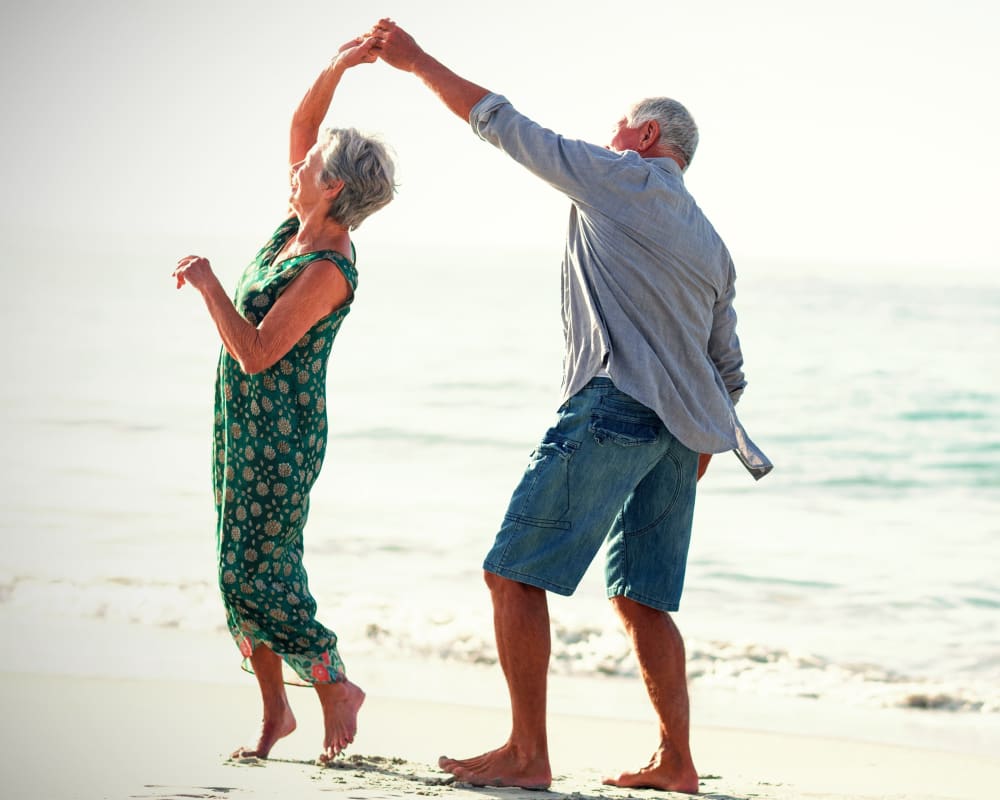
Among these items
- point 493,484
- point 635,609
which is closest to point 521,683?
point 635,609

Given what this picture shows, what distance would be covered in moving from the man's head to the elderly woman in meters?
0.62

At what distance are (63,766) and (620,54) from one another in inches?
1133

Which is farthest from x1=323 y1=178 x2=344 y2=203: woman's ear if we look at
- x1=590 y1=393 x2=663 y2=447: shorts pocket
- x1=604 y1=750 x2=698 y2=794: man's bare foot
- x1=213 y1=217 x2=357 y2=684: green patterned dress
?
x1=604 y1=750 x2=698 y2=794: man's bare foot

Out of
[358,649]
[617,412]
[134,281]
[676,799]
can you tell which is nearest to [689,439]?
[617,412]

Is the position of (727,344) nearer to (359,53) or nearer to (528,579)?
(528,579)

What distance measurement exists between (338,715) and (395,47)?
1680mm

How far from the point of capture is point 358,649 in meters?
5.73

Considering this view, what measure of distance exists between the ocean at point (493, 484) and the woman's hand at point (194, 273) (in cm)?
224

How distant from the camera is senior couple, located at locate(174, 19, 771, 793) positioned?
304 centimetres

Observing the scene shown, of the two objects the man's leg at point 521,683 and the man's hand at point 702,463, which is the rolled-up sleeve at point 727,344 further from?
the man's leg at point 521,683

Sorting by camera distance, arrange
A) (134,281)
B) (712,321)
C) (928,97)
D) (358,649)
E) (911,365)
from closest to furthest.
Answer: (712,321) → (358,649) → (911,365) → (134,281) → (928,97)

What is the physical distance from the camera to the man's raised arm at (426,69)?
10.3 ft

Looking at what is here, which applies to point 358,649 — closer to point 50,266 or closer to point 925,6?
point 50,266

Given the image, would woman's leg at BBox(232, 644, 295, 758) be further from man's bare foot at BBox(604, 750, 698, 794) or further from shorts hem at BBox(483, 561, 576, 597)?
man's bare foot at BBox(604, 750, 698, 794)
